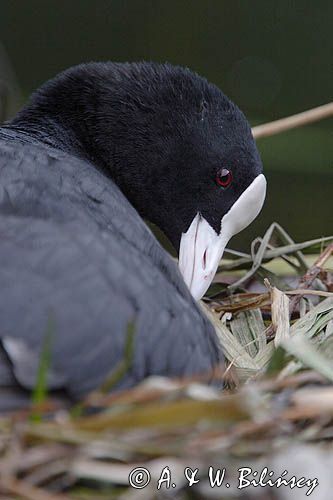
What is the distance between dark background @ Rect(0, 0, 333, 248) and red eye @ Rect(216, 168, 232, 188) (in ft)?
6.90

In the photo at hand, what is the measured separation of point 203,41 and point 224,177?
263cm

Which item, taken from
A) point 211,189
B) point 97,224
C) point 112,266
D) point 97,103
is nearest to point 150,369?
point 112,266

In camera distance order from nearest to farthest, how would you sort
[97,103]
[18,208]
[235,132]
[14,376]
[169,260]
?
[14,376]
[18,208]
[169,260]
[235,132]
[97,103]

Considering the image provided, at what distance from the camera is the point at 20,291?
150cm

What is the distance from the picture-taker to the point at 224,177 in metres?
2.27

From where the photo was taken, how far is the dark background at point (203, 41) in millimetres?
4609

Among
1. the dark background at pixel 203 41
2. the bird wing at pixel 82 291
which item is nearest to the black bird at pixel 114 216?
the bird wing at pixel 82 291

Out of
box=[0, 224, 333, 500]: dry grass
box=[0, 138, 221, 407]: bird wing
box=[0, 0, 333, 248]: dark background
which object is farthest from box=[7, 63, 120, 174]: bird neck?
box=[0, 0, 333, 248]: dark background

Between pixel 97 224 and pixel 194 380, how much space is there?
1.51 feet

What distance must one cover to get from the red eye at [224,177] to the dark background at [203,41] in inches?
82.8

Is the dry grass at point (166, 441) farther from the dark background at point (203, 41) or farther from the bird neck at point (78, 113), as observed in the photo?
the dark background at point (203, 41)

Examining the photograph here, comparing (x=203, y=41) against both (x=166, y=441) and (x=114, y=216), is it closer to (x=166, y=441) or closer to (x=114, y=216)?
(x=114, y=216)

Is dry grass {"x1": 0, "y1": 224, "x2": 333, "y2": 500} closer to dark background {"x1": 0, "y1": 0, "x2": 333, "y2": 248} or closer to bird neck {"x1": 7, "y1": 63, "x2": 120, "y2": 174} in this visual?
bird neck {"x1": 7, "y1": 63, "x2": 120, "y2": 174}

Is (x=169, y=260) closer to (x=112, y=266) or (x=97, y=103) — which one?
(x=112, y=266)
